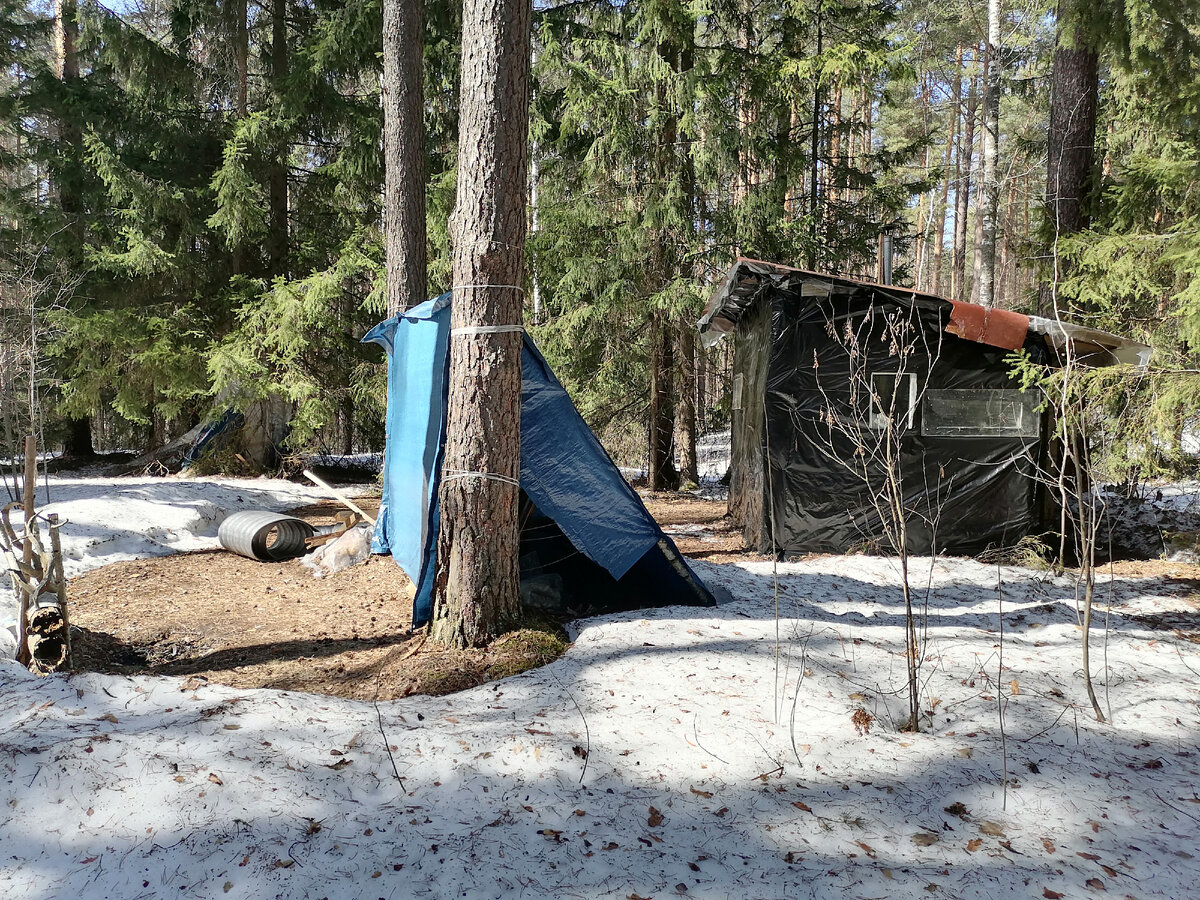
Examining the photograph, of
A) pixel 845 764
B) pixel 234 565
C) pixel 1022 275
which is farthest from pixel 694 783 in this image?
pixel 1022 275

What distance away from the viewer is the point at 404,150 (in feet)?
25.9

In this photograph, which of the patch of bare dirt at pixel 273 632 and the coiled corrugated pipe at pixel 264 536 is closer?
the patch of bare dirt at pixel 273 632

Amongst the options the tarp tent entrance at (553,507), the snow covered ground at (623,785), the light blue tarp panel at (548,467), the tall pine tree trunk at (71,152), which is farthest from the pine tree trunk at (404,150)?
the tall pine tree trunk at (71,152)

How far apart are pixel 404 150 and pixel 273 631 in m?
5.39

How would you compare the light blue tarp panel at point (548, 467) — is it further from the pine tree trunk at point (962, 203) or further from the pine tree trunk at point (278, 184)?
the pine tree trunk at point (962, 203)

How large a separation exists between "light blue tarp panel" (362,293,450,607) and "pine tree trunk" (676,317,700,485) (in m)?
6.11

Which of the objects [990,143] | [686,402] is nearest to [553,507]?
[686,402]

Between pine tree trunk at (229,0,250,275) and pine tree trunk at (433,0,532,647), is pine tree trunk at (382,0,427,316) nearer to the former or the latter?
pine tree trunk at (433,0,532,647)

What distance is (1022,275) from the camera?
2941 cm

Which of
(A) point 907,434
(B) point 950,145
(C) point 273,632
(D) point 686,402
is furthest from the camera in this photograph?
(B) point 950,145

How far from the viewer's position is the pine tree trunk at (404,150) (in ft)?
25.1

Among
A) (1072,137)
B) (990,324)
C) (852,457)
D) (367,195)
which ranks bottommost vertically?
(852,457)

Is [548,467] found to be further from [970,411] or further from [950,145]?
→ [950,145]

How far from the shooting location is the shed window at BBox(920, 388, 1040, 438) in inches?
317
